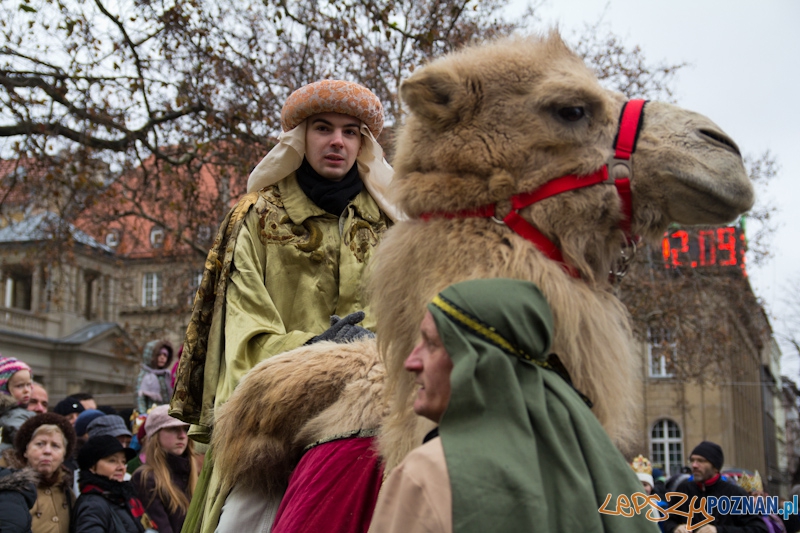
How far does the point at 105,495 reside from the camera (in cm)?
572

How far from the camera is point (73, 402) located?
8406mm

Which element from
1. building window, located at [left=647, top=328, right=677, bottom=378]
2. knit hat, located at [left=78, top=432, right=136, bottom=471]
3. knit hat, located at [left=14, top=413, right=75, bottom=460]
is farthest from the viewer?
building window, located at [left=647, top=328, right=677, bottom=378]

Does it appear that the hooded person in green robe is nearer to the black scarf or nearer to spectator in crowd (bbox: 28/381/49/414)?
the black scarf

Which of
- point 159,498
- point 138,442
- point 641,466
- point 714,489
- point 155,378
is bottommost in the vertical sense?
point 641,466

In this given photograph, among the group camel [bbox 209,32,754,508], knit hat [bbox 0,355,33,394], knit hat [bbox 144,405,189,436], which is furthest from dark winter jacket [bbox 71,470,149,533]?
camel [bbox 209,32,754,508]

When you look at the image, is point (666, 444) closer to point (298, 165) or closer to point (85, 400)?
point (85, 400)

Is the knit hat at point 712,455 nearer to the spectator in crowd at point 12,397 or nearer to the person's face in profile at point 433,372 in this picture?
the spectator in crowd at point 12,397

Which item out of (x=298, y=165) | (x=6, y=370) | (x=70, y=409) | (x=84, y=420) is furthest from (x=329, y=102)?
(x=70, y=409)

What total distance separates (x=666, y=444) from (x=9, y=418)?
132ft

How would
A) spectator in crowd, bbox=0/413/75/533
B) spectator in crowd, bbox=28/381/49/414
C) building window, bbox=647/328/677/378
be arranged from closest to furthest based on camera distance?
spectator in crowd, bbox=0/413/75/533 → spectator in crowd, bbox=28/381/49/414 → building window, bbox=647/328/677/378

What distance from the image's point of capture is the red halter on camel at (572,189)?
2178 mm

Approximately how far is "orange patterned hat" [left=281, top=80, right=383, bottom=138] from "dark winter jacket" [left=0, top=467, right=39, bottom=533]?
2.98 meters

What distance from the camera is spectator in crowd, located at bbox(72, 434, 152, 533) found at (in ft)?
18.0

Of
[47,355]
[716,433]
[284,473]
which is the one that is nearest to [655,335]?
[284,473]
